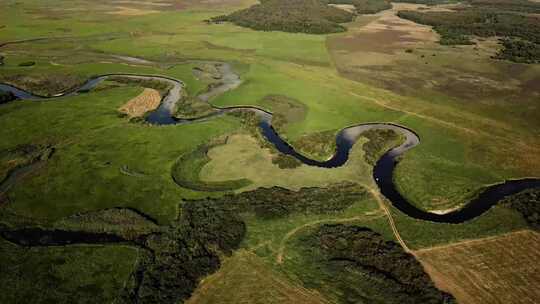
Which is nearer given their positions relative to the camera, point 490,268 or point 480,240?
point 490,268

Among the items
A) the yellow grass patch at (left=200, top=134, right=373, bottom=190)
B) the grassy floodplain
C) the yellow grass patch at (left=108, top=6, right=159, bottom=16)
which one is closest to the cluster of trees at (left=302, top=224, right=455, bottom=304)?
the grassy floodplain

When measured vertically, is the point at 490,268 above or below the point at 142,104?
below

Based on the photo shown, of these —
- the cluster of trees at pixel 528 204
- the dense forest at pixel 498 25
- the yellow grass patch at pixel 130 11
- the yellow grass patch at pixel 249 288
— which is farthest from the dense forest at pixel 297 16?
the yellow grass patch at pixel 249 288

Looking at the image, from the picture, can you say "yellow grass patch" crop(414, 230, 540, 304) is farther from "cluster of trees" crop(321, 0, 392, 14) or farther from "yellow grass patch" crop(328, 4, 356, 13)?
"yellow grass patch" crop(328, 4, 356, 13)

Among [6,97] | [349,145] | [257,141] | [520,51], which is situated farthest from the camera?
[520,51]

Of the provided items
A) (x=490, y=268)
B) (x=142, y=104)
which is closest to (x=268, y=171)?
(x=490, y=268)

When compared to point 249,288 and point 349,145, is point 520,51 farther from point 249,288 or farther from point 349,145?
point 249,288

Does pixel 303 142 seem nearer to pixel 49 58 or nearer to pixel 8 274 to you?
pixel 8 274
